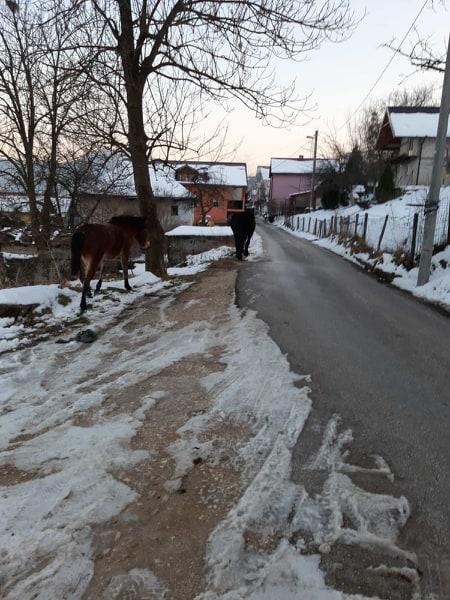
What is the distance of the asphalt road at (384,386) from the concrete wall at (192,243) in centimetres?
1935

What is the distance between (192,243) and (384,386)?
25.0m

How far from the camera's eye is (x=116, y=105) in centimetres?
1070

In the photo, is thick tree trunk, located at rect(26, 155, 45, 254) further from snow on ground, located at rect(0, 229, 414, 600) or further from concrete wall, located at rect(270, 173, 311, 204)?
concrete wall, located at rect(270, 173, 311, 204)

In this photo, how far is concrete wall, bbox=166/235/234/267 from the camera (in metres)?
28.0

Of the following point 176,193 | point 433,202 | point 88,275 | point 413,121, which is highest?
point 413,121

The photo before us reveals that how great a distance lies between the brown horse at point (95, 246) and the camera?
6602mm

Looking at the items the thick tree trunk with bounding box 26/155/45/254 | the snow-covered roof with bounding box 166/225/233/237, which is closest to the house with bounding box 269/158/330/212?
the snow-covered roof with bounding box 166/225/233/237

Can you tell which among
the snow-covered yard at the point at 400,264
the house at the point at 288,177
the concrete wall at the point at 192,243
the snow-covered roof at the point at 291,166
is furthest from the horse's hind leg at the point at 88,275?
the snow-covered roof at the point at 291,166

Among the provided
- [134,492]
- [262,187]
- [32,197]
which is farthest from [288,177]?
[134,492]

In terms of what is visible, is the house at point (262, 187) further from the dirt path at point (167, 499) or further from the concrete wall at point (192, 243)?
the dirt path at point (167, 499)

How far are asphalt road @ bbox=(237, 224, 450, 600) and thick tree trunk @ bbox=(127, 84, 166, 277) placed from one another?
3135mm

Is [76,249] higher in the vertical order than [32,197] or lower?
lower

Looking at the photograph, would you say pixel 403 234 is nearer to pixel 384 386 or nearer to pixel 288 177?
pixel 384 386

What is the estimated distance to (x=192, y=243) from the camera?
28469 millimetres
